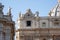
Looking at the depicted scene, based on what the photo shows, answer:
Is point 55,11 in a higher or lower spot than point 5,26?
higher

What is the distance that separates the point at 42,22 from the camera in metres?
67.9

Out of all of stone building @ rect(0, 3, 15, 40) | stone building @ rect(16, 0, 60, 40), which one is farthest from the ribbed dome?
stone building @ rect(0, 3, 15, 40)

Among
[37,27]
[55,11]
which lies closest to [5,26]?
[37,27]

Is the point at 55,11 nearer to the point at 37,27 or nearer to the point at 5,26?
the point at 37,27

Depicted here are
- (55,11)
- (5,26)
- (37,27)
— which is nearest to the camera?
(5,26)

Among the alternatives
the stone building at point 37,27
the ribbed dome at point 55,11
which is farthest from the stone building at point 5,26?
the ribbed dome at point 55,11

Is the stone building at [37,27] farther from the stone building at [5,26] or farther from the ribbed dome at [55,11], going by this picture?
the stone building at [5,26]

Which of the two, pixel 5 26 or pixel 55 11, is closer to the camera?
pixel 5 26

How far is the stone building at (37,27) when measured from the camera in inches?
2618

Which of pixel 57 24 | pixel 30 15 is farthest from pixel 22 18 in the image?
pixel 57 24

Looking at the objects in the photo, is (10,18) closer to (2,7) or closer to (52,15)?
(2,7)

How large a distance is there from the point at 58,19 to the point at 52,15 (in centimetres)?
506

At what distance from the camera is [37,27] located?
221ft

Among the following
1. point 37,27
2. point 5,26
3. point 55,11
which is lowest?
point 37,27
